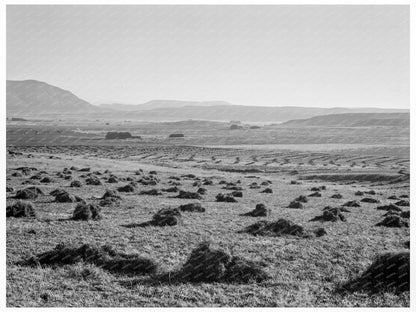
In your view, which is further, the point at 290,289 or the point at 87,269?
the point at 87,269

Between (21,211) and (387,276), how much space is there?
17.4 metres

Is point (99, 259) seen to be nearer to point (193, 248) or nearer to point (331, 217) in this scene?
point (193, 248)

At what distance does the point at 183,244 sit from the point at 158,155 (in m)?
74.2

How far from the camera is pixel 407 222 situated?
22.4m

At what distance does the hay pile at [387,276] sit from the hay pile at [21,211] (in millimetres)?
16156

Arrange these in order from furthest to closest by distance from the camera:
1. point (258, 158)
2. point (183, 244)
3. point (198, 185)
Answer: point (258, 158) < point (198, 185) < point (183, 244)

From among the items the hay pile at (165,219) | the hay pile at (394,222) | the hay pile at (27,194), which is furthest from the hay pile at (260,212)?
the hay pile at (27,194)

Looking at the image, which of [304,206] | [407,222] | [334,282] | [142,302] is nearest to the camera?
[142,302]

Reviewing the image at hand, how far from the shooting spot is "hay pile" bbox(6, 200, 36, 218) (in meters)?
21.4

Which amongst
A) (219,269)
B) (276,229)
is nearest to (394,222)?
(276,229)

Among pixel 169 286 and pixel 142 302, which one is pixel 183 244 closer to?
pixel 169 286

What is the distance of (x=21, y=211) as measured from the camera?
2158cm

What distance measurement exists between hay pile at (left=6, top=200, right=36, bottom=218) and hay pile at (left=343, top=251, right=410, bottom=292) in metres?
16.2
